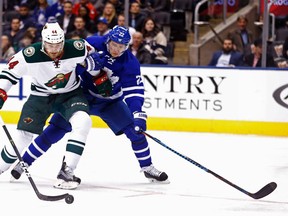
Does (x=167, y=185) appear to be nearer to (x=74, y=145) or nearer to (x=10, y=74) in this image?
(x=74, y=145)

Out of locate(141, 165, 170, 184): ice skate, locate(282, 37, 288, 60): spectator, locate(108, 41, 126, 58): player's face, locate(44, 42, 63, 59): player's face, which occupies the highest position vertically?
locate(44, 42, 63, 59): player's face

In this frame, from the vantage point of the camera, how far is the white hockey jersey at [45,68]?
5832mm

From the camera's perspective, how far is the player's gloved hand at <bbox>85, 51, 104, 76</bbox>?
6.04m

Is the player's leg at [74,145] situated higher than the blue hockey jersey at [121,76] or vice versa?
the blue hockey jersey at [121,76]

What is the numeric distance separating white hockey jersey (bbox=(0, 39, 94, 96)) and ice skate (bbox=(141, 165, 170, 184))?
0.82m

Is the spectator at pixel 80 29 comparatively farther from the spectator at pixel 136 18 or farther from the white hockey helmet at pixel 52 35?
the white hockey helmet at pixel 52 35

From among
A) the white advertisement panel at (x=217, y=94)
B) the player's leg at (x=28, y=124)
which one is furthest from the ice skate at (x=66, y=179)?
the white advertisement panel at (x=217, y=94)

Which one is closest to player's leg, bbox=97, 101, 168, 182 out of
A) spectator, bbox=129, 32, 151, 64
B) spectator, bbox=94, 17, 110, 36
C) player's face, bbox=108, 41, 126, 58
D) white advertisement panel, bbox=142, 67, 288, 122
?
player's face, bbox=108, 41, 126, 58

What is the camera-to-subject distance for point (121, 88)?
249 inches

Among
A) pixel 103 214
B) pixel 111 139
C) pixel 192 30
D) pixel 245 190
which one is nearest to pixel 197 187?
pixel 245 190

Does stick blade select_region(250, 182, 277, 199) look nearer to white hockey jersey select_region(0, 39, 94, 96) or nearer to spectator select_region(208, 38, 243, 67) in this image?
white hockey jersey select_region(0, 39, 94, 96)

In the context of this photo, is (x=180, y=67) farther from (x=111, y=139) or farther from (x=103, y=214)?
(x=103, y=214)

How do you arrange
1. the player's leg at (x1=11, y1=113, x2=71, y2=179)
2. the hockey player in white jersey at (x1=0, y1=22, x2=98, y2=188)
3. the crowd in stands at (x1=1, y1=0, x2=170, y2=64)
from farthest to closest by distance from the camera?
the crowd in stands at (x1=1, y1=0, x2=170, y2=64) → the player's leg at (x1=11, y1=113, x2=71, y2=179) → the hockey player in white jersey at (x1=0, y1=22, x2=98, y2=188)

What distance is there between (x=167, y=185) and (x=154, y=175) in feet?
0.40
